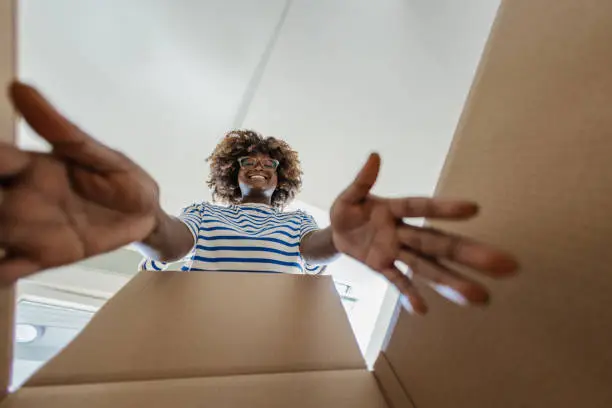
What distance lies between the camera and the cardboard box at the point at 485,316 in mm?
200

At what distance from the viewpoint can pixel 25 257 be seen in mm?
208

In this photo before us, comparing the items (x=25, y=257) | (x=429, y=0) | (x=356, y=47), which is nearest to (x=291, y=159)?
(x=356, y=47)

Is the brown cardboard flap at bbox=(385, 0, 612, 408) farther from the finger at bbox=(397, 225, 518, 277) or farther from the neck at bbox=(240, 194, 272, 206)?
the neck at bbox=(240, 194, 272, 206)

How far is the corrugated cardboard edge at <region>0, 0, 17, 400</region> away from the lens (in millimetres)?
191

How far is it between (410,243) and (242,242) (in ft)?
1.54

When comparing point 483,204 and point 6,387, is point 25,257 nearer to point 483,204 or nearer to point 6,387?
point 6,387

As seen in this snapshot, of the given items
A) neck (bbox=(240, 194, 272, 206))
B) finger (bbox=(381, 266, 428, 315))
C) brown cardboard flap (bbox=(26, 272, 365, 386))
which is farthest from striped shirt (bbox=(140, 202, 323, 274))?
finger (bbox=(381, 266, 428, 315))

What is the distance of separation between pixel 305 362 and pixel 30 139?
4.21 feet

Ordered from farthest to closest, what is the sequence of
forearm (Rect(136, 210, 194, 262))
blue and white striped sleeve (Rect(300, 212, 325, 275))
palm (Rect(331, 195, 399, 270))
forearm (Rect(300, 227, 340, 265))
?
blue and white striped sleeve (Rect(300, 212, 325, 275)) → forearm (Rect(300, 227, 340, 265)) → forearm (Rect(136, 210, 194, 262)) → palm (Rect(331, 195, 399, 270))

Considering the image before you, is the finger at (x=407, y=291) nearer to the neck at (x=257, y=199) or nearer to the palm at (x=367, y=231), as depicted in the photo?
the palm at (x=367, y=231)

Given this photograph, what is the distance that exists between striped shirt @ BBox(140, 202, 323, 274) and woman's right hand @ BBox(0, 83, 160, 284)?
380 mm

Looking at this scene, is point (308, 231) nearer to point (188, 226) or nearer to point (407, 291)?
point (188, 226)

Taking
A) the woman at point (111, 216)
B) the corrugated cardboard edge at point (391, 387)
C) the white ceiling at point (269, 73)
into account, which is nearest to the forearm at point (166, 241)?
the woman at point (111, 216)

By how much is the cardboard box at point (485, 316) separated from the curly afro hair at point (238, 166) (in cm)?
78
